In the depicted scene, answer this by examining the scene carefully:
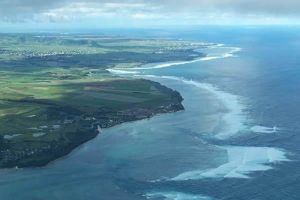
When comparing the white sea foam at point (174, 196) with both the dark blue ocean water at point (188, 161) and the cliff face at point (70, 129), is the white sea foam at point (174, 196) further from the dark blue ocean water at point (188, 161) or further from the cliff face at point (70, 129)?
the cliff face at point (70, 129)

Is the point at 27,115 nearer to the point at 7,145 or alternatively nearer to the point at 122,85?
the point at 7,145

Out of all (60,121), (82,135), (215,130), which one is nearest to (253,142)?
(215,130)

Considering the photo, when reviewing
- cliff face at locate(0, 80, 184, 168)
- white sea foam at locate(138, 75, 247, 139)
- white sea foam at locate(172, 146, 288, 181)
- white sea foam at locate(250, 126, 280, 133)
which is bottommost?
cliff face at locate(0, 80, 184, 168)

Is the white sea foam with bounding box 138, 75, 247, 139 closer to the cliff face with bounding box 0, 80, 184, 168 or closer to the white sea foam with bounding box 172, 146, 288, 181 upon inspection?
the white sea foam with bounding box 172, 146, 288, 181

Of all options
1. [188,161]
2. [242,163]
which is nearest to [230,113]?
[188,161]

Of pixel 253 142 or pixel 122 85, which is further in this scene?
pixel 122 85

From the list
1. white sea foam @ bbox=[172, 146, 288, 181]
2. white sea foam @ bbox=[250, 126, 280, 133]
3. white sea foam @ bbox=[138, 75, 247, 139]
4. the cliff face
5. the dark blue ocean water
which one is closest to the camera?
the dark blue ocean water

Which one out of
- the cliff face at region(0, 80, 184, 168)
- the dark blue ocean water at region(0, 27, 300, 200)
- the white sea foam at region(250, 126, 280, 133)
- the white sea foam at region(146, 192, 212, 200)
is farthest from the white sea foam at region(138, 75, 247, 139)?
the white sea foam at region(146, 192, 212, 200)
